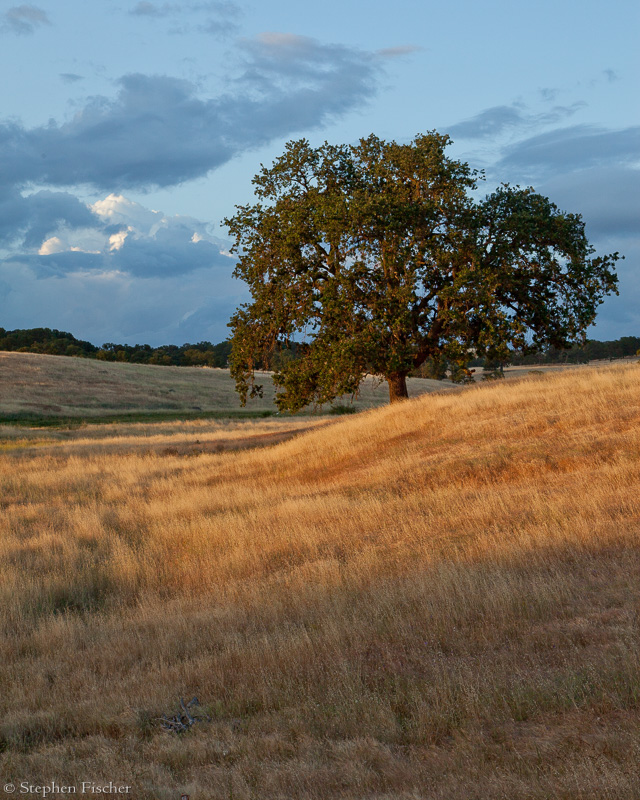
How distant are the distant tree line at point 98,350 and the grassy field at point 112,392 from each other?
100 feet

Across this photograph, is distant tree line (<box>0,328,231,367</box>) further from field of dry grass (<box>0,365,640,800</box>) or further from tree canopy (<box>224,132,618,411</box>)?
field of dry grass (<box>0,365,640,800</box>)

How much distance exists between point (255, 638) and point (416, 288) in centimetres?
1859

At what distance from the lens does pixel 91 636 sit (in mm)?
8453

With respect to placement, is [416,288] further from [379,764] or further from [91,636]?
[379,764]

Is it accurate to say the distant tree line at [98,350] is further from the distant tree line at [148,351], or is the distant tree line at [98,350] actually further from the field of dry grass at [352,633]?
the field of dry grass at [352,633]

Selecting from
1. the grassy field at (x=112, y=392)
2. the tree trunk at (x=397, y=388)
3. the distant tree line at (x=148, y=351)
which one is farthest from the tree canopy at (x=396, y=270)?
the distant tree line at (x=148, y=351)

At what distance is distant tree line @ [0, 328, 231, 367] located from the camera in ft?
377

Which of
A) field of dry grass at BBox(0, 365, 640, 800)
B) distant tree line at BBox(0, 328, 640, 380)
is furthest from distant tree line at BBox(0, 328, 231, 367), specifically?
field of dry grass at BBox(0, 365, 640, 800)

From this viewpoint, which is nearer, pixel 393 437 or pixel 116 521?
pixel 116 521

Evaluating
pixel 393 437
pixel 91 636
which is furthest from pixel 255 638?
pixel 393 437

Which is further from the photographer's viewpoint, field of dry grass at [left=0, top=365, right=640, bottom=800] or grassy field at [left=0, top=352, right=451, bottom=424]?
grassy field at [left=0, top=352, right=451, bottom=424]

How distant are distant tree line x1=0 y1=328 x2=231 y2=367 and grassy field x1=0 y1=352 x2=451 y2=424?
30.6 meters

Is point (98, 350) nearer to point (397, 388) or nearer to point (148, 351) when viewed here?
point (148, 351)

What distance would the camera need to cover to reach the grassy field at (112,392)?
5822 centimetres
